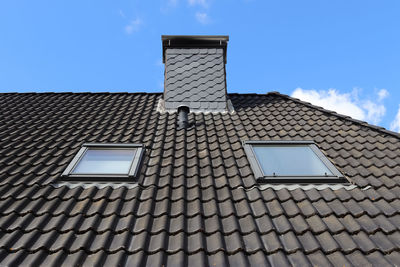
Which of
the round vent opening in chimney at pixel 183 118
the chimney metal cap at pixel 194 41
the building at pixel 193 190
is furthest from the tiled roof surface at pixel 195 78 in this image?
the round vent opening in chimney at pixel 183 118

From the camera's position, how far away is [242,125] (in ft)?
17.2

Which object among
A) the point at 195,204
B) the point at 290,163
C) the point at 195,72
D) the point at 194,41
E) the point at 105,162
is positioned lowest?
the point at 195,204

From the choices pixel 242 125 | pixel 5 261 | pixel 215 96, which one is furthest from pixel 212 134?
pixel 5 261

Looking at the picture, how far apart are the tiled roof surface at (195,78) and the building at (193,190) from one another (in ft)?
0.78

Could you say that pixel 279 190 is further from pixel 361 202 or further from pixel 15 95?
pixel 15 95

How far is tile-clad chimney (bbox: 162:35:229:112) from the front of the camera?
6.23m

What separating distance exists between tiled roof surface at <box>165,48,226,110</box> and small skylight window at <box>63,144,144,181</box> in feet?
6.89

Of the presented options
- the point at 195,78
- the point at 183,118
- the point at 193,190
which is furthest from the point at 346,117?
the point at 193,190

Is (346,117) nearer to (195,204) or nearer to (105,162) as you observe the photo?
(195,204)

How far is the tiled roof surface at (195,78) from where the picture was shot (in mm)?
6230

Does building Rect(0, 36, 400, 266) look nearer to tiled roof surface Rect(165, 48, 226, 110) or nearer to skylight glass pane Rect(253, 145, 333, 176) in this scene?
skylight glass pane Rect(253, 145, 333, 176)

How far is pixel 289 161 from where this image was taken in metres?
3.94

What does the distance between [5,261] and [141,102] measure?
492cm

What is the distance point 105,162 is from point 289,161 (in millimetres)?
2598
